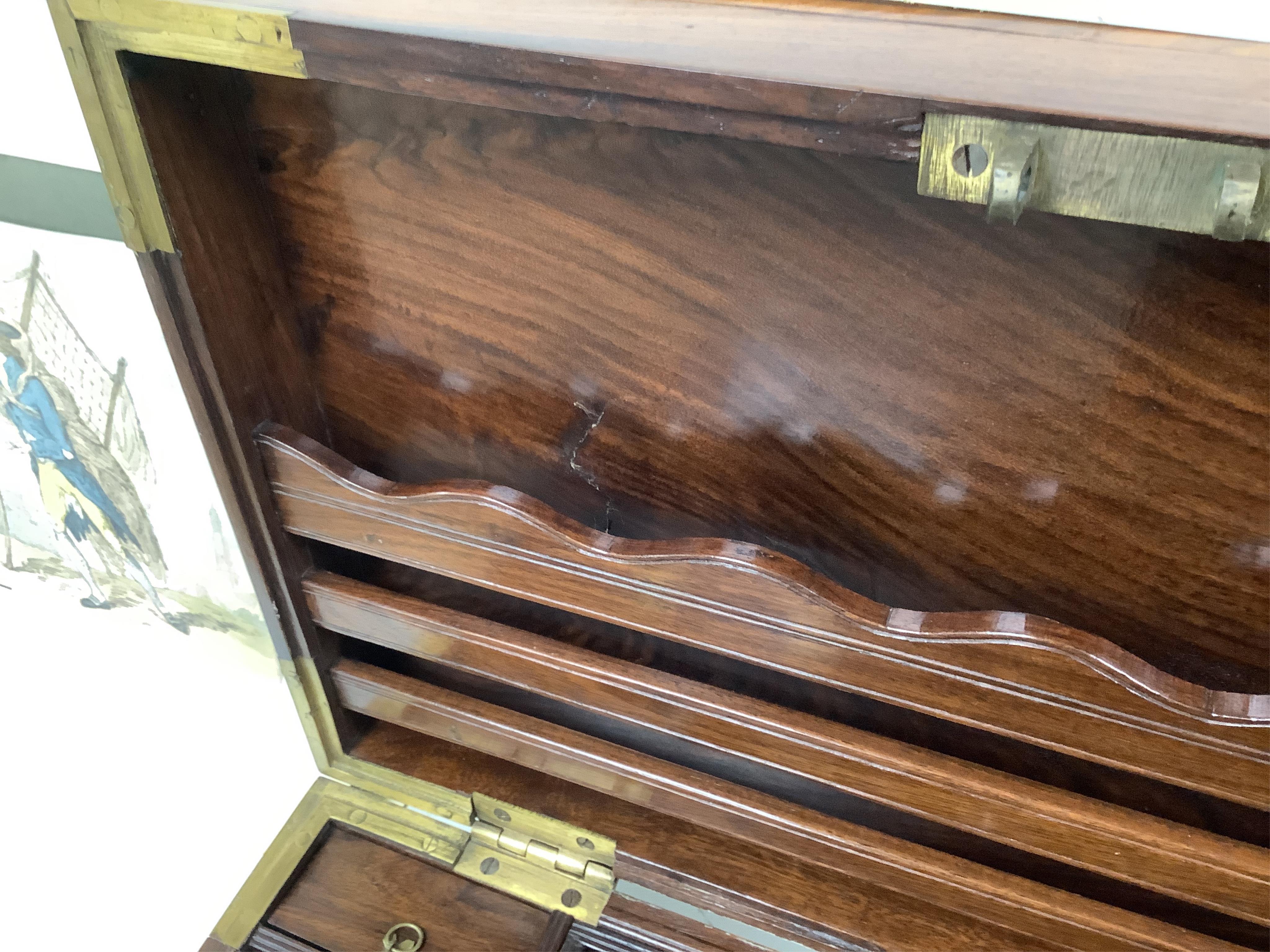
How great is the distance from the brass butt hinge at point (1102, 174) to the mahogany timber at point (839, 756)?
50 cm

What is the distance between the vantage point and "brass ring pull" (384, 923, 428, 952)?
3.18ft

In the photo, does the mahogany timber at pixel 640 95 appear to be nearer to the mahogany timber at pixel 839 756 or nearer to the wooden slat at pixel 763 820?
the mahogany timber at pixel 839 756

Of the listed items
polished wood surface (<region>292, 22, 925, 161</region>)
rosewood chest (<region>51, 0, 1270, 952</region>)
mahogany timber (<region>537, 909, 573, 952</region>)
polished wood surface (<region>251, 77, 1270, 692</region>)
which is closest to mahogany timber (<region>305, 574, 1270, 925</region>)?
rosewood chest (<region>51, 0, 1270, 952</region>)

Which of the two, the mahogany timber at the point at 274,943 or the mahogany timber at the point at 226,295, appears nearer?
the mahogany timber at the point at 226,295

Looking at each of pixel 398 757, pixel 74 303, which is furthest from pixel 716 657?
pixel 74 303

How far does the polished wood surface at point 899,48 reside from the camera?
48 centimetres

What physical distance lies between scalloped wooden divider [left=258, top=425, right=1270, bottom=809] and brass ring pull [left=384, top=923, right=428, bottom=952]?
43 cm

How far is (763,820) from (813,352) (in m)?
0.49

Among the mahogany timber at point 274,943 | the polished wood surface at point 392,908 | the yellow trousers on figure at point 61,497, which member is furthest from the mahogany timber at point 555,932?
the yellow trousers on figure at point 61,497

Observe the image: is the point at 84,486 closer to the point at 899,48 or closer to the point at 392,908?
the point at 392,908

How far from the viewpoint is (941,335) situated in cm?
65

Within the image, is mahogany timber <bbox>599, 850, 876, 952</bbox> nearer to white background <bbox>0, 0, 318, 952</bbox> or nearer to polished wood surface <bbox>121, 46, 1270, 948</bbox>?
polished wood surface <bbox>121, 46, 1270, 948</bbox>

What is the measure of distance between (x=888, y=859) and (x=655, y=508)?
0.41m

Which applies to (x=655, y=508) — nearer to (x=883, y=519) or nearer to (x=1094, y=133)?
(x=883, y=519)
